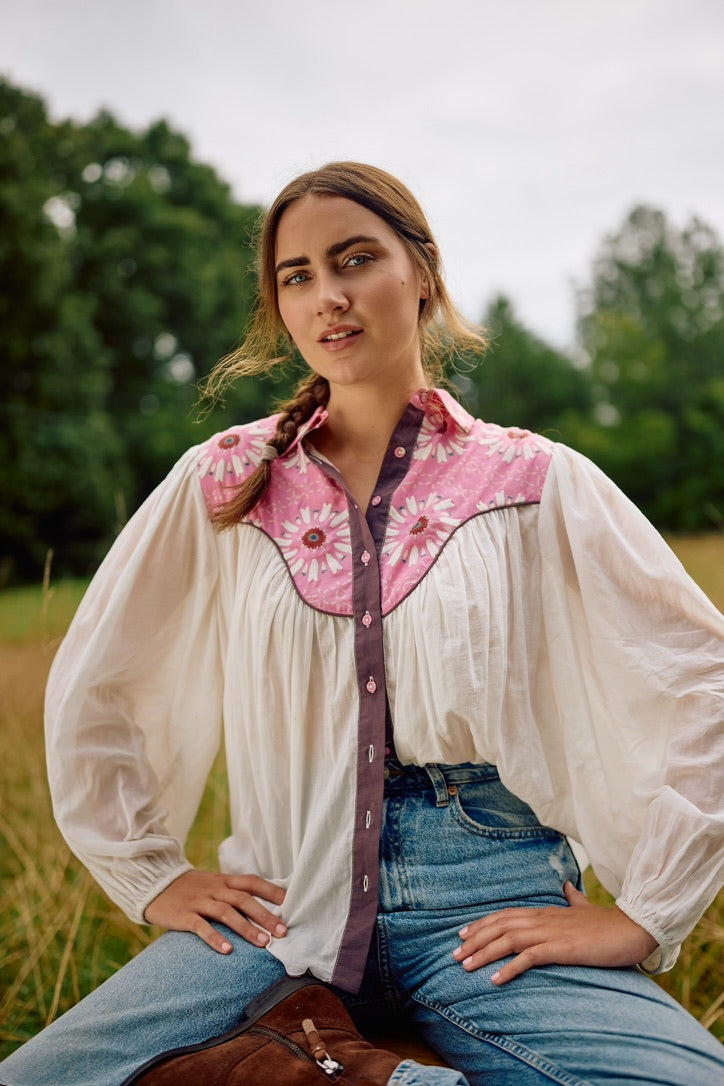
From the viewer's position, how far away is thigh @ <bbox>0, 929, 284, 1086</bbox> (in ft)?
5.09

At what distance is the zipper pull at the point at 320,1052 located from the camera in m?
1.46

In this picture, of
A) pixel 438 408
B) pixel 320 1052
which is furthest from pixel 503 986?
pixel 438 408

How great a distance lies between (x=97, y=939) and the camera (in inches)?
110

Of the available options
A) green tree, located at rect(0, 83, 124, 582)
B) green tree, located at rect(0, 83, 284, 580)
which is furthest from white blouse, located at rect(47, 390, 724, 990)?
green tree, located at rect(0, 83, 124, 582)

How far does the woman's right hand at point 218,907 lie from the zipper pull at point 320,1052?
24 cm

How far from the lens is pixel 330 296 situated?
186cm

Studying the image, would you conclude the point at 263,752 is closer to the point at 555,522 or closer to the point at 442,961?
the point at 442,961

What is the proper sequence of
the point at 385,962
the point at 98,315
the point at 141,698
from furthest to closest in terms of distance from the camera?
the point at 98,315 < the point at 141,698 < the point at 385,962

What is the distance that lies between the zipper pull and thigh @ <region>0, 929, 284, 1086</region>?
0.55 feet

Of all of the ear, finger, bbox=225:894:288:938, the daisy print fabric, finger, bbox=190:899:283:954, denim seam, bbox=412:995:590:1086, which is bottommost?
denim seam, bbox=412:995:590:1086

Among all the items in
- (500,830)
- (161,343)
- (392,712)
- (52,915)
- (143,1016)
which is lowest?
(52,915)

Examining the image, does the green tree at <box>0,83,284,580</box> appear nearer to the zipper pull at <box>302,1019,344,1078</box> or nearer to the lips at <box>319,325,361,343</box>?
the lips at <box>319,325,361,343</box>

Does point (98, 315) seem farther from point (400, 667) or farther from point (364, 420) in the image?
point (400, 667)

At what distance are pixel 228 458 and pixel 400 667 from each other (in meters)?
0.64
